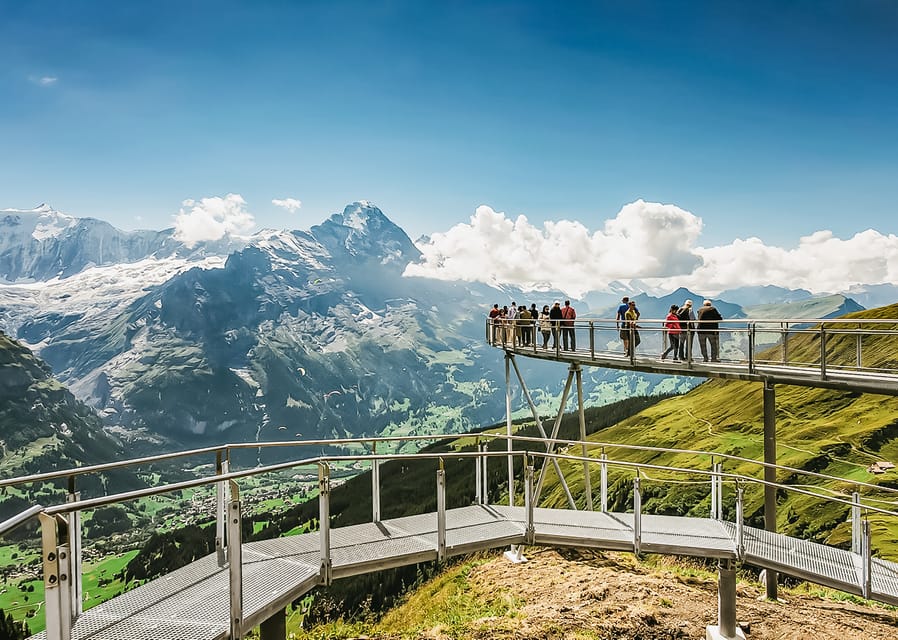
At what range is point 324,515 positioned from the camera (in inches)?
343

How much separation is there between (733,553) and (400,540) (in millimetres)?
6465

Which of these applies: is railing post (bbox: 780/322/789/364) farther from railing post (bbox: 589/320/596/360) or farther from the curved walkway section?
railing post (bbox: 589/320/596/360)

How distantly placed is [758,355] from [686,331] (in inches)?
99.2

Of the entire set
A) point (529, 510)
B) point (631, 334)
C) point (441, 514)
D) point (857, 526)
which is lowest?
point (857, 526)

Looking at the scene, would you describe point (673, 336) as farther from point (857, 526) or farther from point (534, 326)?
point (857, 526)

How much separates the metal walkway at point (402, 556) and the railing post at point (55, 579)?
5.21 ft

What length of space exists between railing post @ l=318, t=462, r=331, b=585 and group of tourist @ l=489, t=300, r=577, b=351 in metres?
15.2

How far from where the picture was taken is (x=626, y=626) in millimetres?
13625

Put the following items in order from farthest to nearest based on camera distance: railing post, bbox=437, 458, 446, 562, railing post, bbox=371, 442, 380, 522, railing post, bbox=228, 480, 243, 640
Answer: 1. railing post, bbox=371, 442, 380, 522
2. railing post, bbox=437, 458, 446, 562
3. railing post, bbox=228, 480, 243, 640

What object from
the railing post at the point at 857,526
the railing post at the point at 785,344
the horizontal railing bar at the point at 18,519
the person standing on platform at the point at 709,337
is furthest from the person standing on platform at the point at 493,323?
the horizontal railing bar at the point at 18,519

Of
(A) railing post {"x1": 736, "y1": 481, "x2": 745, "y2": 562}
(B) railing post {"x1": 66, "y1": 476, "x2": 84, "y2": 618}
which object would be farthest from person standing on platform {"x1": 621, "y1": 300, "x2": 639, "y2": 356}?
(B) railing post {"x1": 66, "y1": 476, "x2": 84, "y2": 618}

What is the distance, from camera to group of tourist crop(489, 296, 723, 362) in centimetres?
1995

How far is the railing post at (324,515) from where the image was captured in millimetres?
8555

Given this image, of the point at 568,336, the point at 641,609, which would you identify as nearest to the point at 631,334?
the point at 568,336
